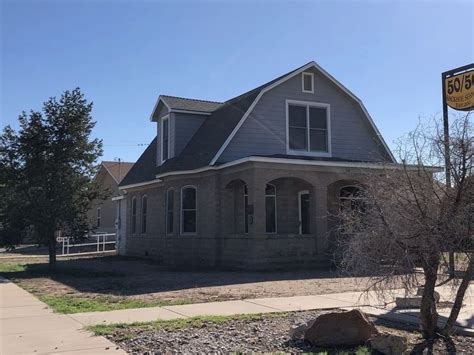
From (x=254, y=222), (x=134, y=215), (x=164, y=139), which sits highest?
(x=164, y=139)

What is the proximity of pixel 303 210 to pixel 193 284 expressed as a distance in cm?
794

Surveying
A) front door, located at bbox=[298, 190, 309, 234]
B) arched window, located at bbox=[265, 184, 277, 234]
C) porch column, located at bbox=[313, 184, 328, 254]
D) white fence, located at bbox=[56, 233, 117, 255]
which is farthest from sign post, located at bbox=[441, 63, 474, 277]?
white fence, located at bbox=[56, 233, 117, 255]

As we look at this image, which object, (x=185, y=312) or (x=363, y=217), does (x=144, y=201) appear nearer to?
(x=185, y=312)

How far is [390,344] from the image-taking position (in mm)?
6078

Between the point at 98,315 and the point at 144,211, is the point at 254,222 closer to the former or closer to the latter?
the point at 98,315

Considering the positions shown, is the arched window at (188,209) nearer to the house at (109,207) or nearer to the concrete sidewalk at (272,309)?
the concrete sidewalk at (272,309)

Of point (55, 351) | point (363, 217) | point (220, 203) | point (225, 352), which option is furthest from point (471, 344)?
point (220, 203)

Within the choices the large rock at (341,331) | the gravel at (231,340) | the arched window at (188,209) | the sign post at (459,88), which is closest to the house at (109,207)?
the arched window at (188,209)

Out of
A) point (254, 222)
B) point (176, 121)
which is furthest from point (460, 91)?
point (176, 121)

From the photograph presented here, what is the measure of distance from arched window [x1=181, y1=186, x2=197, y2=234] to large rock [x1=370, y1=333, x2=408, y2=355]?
50.4ft

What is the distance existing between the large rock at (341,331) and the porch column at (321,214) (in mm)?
11599

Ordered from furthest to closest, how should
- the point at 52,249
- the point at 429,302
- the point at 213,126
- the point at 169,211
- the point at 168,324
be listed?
1. the point at 169,211
2. the point at 213,126
3. the point at 52,249
4. the point at 168,324
5. the point at 429,302

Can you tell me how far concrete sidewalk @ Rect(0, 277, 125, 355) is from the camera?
648cm

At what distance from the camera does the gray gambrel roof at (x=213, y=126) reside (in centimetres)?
1975
